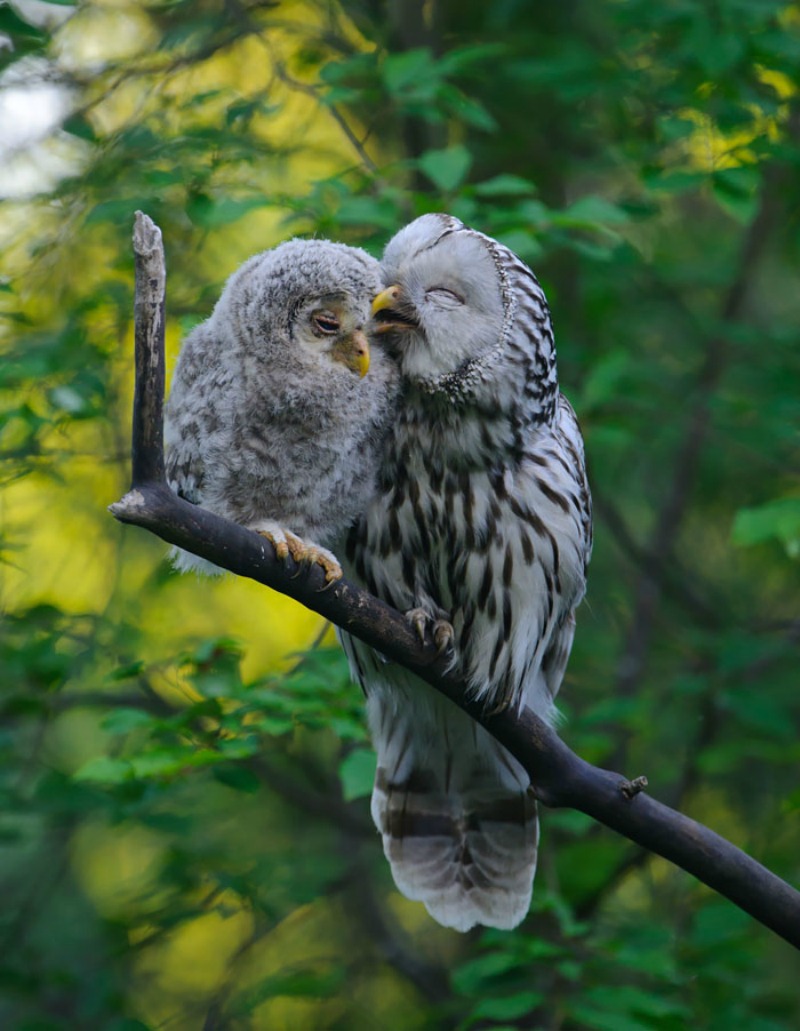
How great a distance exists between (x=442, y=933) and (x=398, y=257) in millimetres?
3757

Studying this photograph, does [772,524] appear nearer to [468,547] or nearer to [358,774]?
[468,547]

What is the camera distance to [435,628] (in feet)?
9.05

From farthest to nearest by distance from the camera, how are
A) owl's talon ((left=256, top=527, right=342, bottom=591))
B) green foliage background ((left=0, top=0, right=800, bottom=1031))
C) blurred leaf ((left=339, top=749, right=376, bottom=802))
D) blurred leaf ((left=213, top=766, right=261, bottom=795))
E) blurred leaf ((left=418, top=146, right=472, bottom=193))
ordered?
green foliage background ((left=0, top=0, right=800, bottom=1031))
blurred leaf ((left=418, top=146, right=472, bottom=193))
blurred leaf ((left=213, top=766, right=261, bottom=795))
blurred leaf ((left=339, top=749, right=376, bottom=802))
owl's talon ((left=256, top=527, right=342, bottom=591))

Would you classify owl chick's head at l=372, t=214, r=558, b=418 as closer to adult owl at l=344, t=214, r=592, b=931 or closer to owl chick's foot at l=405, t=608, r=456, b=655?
adult owl at l=344, t=214, r=592, b=931

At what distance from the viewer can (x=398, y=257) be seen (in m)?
2.62

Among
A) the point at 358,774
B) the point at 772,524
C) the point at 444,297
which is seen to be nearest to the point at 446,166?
the point at 444,297

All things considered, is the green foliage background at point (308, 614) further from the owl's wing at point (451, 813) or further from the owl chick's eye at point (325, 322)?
the owl chick's eye at point (325, 322)

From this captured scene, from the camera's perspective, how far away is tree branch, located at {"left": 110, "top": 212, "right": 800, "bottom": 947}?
181 cm

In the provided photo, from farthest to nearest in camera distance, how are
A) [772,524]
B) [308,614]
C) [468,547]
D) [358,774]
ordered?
[308,614] → [772,524] → [358,774] → [468,547]

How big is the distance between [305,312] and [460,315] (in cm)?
32

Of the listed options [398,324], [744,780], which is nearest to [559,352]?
[398,324]

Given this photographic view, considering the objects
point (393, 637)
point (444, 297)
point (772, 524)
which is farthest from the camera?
point (772, 524)

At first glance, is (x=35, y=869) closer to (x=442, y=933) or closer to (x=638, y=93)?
(x=442, y=933)

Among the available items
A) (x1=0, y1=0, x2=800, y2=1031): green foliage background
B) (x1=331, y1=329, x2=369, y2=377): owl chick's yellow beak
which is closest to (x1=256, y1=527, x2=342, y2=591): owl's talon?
(x1=331, y1=329, x2=369, y2=377): owl chick's yellow beak
